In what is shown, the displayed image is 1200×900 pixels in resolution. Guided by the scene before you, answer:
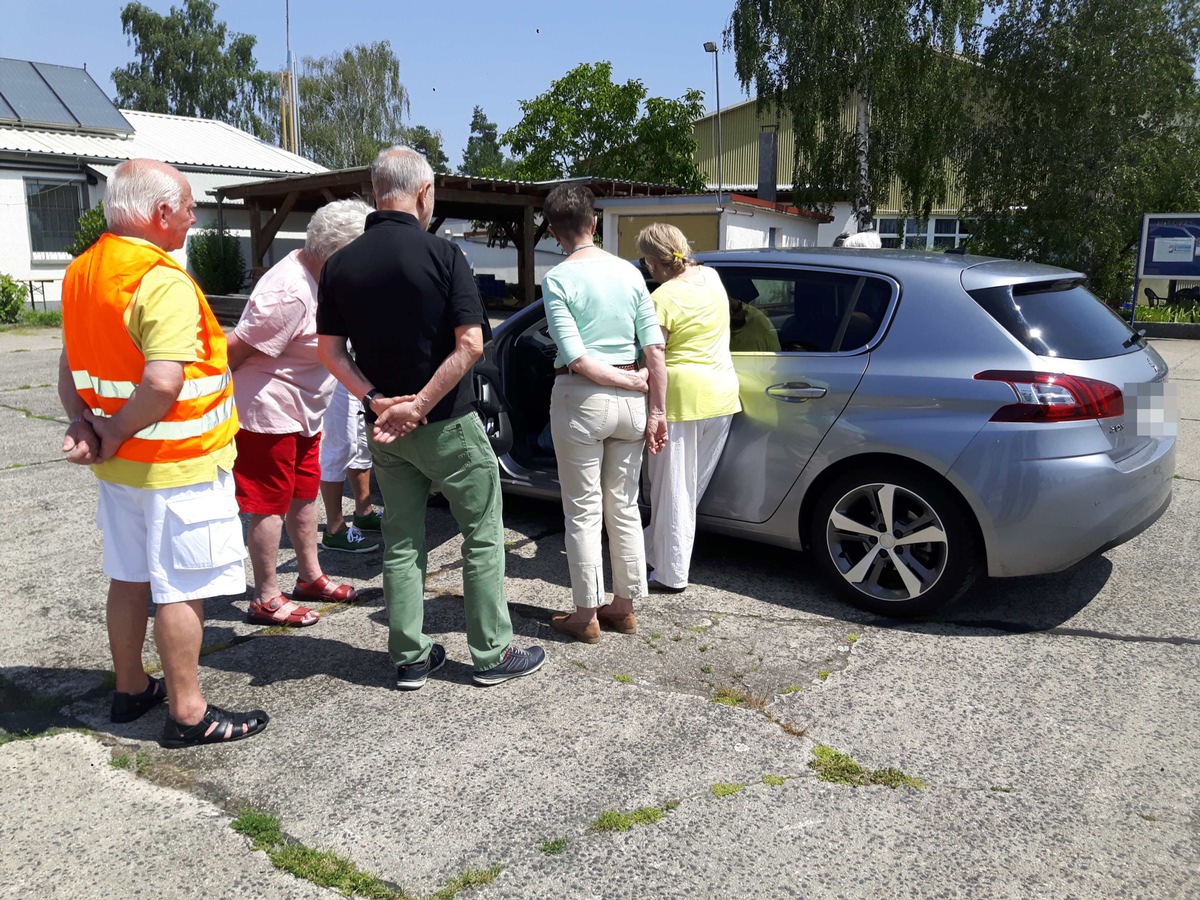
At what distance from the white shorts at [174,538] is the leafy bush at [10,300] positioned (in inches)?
749

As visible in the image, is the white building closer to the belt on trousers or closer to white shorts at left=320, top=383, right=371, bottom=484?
white shorts at left=320, top=383, right=371, bottom=484

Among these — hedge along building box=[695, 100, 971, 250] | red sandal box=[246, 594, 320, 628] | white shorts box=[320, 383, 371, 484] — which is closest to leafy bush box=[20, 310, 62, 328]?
hedge along building box=[695, 100, 971, 250]

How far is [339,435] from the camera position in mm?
5125

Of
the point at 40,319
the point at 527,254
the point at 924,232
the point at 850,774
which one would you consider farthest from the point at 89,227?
the point at 924,232

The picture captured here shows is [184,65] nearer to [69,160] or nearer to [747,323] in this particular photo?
[69,160]

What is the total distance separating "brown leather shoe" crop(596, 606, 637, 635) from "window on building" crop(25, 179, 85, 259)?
22.7m

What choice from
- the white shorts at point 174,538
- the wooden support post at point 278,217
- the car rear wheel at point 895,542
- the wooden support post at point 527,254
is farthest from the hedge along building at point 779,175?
the white shorts at point 174,538

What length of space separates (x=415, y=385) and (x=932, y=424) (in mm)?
2062

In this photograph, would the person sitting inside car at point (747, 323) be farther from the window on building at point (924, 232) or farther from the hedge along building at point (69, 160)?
the window on building at point (924, 232)

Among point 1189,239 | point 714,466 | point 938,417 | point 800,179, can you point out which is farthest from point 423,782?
A: point 800,179

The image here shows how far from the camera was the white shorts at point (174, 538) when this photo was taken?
2914 mm

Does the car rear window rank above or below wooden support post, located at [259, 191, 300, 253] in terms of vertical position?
below

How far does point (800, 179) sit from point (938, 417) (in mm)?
23715

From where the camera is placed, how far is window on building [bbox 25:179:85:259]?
872 inches
